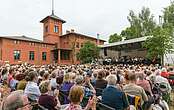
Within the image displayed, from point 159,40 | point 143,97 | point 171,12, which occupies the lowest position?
point 143,97

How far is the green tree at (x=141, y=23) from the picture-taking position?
202ft

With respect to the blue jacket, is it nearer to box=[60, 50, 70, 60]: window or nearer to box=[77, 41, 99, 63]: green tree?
box=[77, 41, 99, 63]: green tree

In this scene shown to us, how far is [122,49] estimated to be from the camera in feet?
178

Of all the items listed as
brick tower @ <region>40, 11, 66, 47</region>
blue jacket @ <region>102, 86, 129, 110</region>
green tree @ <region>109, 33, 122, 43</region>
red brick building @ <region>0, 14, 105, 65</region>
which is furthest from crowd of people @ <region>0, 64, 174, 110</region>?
green tree @ <region>109, 33, 122, 43</region>

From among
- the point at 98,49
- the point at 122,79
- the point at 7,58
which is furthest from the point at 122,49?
the point at 122,79

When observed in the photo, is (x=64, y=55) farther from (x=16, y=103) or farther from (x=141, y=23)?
(x=16, y=103)

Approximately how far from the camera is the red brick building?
55.8 m

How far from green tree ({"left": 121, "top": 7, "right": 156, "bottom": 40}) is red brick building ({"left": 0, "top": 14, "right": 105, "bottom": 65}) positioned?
376 inches

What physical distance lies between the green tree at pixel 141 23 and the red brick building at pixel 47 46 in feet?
31.3

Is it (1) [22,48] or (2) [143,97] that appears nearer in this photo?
(2) [143,97]

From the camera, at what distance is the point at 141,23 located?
207ft

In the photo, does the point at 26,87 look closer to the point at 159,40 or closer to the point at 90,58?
the point at 159,40

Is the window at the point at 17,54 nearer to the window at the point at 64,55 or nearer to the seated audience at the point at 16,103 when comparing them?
the window at the point at 64,55

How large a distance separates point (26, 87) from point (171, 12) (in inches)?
1825
